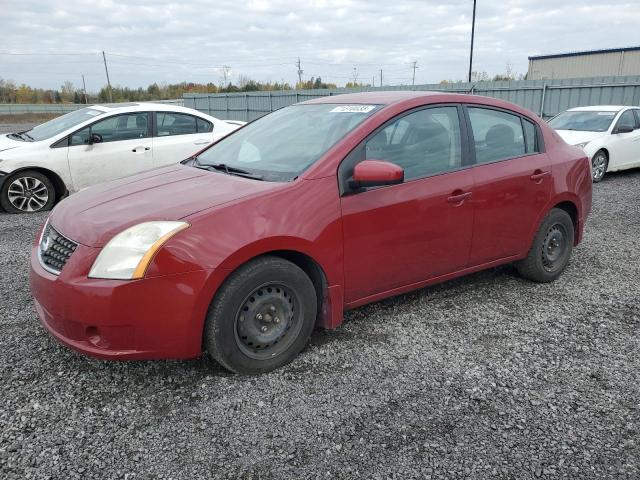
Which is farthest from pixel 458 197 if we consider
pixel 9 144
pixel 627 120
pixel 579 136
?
pixel 627 120

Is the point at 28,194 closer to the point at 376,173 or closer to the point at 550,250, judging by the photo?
the point at 376,173

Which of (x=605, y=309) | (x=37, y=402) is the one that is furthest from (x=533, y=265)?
(x=37, y=402)

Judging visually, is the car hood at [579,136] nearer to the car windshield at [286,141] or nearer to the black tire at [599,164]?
the black tire at [599,164]

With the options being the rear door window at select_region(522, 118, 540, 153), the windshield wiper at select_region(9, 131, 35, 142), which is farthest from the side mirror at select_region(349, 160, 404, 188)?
the windshield wiper at select_region(9, 131, 35, 142)

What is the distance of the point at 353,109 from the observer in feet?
11.9

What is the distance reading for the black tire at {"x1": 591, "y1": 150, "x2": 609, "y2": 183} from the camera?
998 centimetres

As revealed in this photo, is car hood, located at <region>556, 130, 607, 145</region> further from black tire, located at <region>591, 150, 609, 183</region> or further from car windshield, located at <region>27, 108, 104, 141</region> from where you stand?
car windshield, located at <region>27, 108, 104, 141</region>

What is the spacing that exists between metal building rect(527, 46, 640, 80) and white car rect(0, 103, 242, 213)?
3186cm

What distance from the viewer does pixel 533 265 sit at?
14.5 ft

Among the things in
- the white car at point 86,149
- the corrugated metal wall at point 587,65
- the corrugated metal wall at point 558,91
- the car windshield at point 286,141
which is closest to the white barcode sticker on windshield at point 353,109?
the car windshield at point 286,141

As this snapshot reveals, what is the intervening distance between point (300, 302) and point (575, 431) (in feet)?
5.19

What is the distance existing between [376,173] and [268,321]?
1.08 meters

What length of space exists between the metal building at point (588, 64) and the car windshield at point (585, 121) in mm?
25630

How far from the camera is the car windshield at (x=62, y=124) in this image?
7.58m
